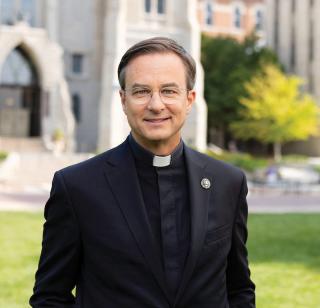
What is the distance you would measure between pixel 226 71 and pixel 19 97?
20.3 meters

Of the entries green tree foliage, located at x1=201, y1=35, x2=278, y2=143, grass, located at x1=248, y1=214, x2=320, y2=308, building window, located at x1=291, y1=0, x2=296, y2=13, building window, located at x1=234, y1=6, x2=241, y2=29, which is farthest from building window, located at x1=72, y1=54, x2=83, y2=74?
building window, located at x1=234, y1=6, x2=241, y2=29

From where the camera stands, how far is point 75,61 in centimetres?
4197

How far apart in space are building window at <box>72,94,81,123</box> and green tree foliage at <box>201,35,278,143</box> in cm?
1331

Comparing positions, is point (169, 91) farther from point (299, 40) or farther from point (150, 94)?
point (299, 40)

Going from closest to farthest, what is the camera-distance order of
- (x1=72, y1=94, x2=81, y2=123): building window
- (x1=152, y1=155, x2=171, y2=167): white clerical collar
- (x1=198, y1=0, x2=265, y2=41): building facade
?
(x1=152, y1=155, x2=171, y2=167): white clerical collar, (x1=72, y1=94, x2=81, y2=123): building window, (x1=198, y1=0, x2=265, y2=41): building facade

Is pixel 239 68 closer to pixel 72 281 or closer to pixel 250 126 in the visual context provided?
pixel 250 126

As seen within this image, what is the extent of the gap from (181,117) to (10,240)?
11.4 m

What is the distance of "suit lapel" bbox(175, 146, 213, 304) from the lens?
2.65 meters

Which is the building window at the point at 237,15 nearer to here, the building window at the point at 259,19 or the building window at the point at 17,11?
the building window at the point at 259,19

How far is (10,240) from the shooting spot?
13430 mm

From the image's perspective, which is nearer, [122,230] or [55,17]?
[122,230]

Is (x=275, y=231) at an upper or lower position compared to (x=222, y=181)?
lower

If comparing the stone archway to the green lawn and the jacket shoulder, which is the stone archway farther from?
the jacket shoulder

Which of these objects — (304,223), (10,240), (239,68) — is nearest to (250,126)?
(239,68)
